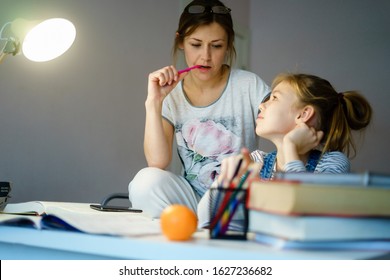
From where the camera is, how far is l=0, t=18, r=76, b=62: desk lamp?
4.53 ft

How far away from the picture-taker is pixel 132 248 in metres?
0.72

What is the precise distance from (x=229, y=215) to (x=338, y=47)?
308 centimetres

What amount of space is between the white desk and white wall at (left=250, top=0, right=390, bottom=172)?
9.15 ft

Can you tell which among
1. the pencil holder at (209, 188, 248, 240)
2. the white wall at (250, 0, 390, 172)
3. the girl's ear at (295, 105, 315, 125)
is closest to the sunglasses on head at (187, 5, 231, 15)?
the girl's ear at (295, 105, 315, 125)

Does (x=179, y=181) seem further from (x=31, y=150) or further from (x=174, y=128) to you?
(x=31, y=150)

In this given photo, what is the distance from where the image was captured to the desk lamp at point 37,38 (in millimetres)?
1379

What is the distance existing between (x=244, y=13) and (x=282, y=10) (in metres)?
0.27

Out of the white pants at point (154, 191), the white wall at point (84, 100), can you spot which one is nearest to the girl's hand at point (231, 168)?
the white pants at point (154, 191)

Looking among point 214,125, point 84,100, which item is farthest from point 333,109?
point 84,100

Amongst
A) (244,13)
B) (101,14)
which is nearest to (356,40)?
(244,13)

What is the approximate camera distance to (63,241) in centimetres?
80

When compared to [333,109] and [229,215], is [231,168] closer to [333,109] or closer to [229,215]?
[229,215]

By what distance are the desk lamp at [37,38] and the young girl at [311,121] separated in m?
0.58

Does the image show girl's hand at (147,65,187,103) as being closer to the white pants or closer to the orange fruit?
the white pants
